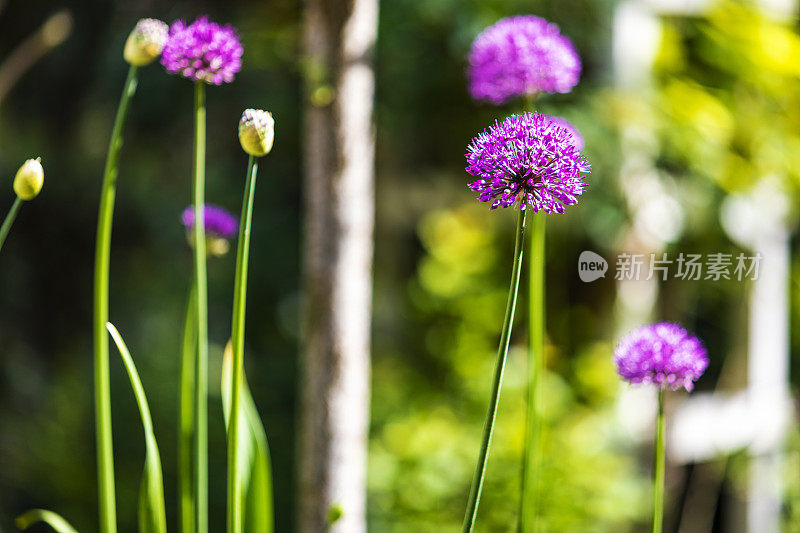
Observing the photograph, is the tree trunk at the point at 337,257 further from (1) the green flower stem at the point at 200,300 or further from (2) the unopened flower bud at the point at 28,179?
(2) the unopened flower bud at the point at 28,179

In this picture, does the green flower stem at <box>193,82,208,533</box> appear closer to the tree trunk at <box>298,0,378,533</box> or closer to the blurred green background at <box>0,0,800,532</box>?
the tree trunk at <box>298,0,378,533</box>

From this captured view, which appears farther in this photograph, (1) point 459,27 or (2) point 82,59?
(2) point 82,59

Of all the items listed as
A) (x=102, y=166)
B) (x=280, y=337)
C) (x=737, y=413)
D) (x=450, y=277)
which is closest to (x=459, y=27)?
(x=450, y=277)

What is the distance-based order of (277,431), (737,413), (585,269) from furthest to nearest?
(737,413) → (277,431) → (585,269)

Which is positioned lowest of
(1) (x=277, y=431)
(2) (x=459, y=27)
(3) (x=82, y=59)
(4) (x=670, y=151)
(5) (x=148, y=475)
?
(1) (x=277, y=431)

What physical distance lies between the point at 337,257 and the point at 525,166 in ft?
2.04

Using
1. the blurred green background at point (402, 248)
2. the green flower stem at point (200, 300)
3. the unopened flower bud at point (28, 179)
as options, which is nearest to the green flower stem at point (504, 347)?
the green flower stem at point (200, 300)

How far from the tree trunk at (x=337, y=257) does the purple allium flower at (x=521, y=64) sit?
325mm

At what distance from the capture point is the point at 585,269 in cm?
164

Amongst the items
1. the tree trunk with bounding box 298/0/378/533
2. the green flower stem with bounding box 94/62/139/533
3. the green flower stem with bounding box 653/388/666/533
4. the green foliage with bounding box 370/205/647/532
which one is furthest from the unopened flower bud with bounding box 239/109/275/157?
the green foliage with bounding box 370/205/647/532

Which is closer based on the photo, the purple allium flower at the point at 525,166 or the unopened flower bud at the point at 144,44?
the purple allium flower at the point at 525,166

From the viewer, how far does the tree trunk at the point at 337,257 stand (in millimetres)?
1052

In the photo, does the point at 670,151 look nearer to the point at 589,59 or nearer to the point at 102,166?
the point at 589,59

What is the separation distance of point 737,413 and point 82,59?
2.43m
